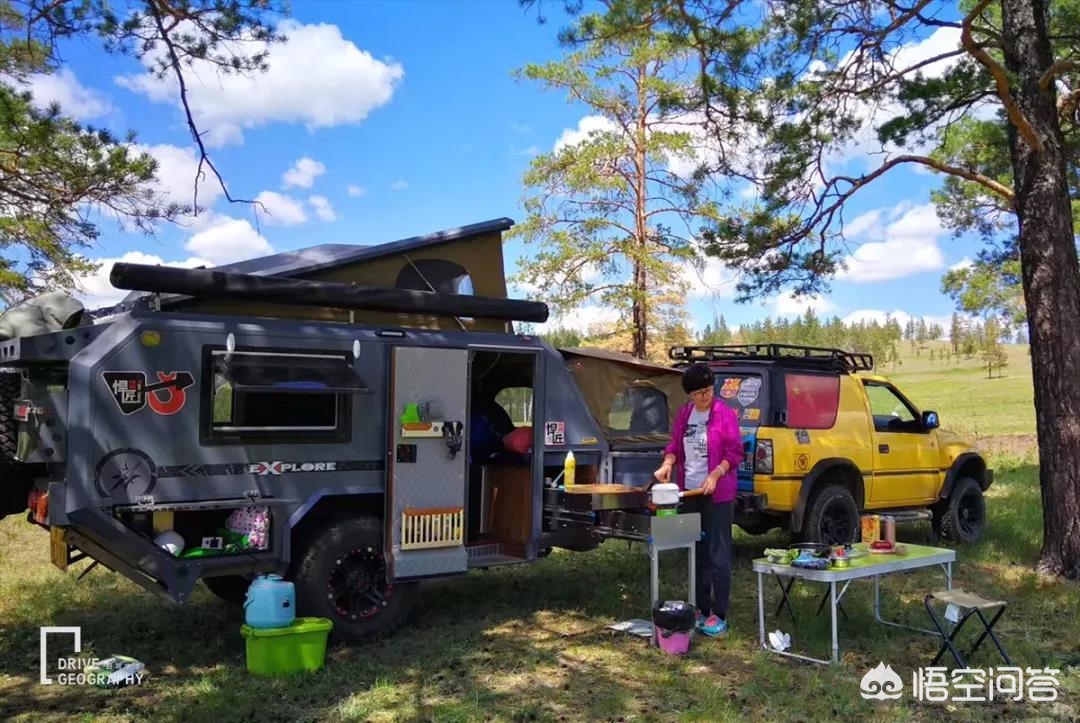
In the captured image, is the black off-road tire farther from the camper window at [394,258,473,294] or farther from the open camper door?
the camper window at [394,258,473,294]

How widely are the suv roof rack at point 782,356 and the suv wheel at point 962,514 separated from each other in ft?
6.22

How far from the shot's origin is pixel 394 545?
6168 mm

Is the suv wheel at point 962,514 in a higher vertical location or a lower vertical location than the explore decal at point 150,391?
lower

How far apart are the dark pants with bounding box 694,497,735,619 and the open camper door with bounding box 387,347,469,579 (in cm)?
176

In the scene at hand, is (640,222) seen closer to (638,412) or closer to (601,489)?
(638,412)

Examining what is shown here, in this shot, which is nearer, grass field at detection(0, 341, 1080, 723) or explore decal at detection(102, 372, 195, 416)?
grass field at detection(0, 341, 1080, 723)

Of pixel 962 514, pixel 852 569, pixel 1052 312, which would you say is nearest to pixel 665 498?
pixel 852 569

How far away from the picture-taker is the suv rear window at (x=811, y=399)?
27.9 ft

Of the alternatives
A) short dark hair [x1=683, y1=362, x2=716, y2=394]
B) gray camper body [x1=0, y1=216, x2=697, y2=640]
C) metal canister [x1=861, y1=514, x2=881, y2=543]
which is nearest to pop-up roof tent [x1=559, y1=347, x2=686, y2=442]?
gray camper body [x1=0, y1=216, x2=697, y2=640]

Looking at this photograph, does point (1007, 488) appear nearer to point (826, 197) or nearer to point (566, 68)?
point (826, 197)

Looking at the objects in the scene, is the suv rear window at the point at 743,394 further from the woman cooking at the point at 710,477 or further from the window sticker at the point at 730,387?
the woman cooking at the point at 710,477

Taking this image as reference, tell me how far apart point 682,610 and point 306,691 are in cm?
247

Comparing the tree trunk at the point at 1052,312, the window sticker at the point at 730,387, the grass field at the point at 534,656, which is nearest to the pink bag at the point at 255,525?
the grass field at the point at 534,656

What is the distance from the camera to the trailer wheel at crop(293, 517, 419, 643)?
19.4 ft
